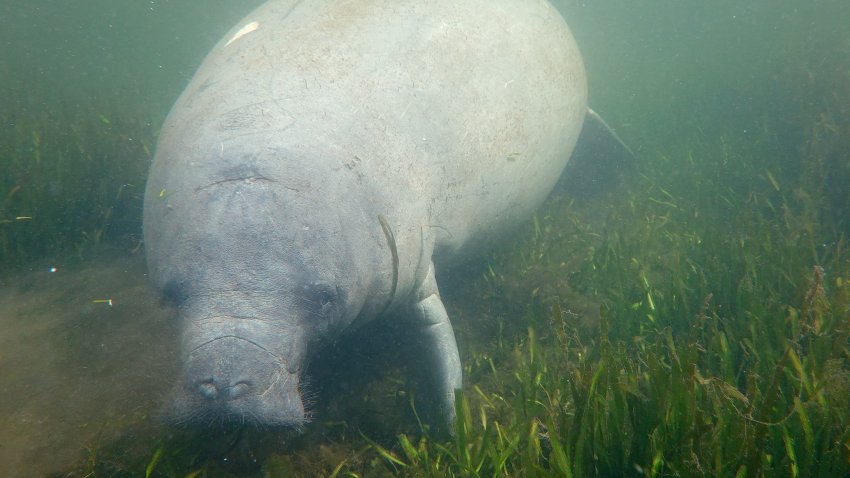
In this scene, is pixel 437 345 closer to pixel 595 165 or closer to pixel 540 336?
pixel 540 336

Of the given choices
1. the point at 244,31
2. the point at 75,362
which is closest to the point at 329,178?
the point at 244,31

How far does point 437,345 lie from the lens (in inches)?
159

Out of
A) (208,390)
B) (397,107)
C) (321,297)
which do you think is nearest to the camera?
(208,390)

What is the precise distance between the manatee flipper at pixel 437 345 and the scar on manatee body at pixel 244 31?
260 centimetres

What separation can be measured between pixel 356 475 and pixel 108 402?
75.2 inches

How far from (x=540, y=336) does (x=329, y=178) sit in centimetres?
263

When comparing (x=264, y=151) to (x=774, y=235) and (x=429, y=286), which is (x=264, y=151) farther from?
(x=774, y=235)

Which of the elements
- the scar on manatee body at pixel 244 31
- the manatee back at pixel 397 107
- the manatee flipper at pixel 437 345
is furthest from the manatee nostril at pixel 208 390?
the scar on manatee body at pixel 244 31

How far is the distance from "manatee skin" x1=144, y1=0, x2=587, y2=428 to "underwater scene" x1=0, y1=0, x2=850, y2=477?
47 cm

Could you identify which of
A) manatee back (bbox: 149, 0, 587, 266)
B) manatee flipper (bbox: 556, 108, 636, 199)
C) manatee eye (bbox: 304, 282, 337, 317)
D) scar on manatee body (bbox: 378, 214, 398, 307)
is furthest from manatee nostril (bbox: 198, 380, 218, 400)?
manatee flipper (bbox: 556, 108, 636, 199)

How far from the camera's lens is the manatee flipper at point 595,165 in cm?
841

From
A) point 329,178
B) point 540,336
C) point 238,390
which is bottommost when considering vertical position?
point 540,336

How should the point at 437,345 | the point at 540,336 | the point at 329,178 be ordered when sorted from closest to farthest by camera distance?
the point at 329,178 → the point at 437,345 → the point at 540,336

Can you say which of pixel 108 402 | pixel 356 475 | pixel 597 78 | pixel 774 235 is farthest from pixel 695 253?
pixel 597 78
